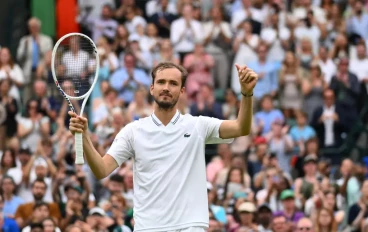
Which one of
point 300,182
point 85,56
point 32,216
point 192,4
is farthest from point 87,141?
point 192,4

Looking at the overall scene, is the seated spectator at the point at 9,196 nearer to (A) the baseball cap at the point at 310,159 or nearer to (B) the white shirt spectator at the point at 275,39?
(A) the baseball cap at the point at 310,159

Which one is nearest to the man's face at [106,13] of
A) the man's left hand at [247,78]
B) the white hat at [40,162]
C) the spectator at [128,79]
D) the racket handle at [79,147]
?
the spectator at [128,79]

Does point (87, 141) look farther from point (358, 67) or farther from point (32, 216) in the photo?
point (358, 67)

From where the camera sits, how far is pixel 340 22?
21.7m

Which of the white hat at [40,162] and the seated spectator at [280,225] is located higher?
the white hat at [40,162]

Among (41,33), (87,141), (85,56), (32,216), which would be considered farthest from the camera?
(41,33)

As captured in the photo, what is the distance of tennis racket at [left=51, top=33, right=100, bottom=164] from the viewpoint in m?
9.11

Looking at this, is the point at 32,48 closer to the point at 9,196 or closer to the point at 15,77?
the point at 15,77

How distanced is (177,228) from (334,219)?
22.6 feet

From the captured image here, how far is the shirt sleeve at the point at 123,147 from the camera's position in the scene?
9.07 meters

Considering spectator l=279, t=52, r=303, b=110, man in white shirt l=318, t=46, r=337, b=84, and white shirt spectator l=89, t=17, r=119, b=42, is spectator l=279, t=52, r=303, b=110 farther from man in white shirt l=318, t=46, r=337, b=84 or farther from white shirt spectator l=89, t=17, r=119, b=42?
white shirt spectator l=89, t=17, r=119, b=42

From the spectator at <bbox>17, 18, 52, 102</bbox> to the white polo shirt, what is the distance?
35.5 ft

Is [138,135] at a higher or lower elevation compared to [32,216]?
higher

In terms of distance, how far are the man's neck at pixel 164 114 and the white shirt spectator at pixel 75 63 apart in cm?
205
